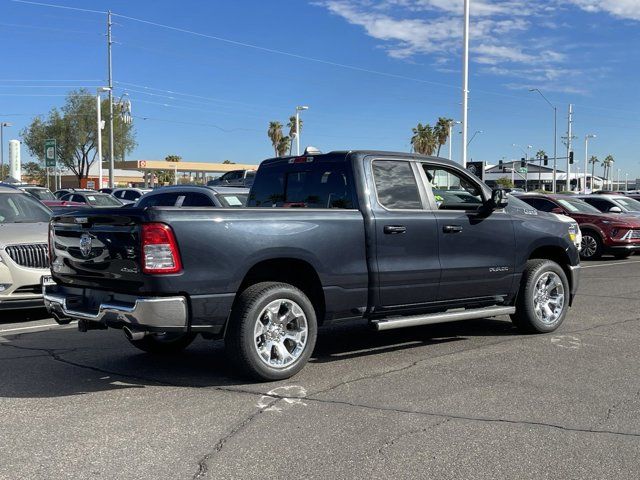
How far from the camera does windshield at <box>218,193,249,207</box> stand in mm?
10305

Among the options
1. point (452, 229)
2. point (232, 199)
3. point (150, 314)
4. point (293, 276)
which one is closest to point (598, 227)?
point (232, 199)

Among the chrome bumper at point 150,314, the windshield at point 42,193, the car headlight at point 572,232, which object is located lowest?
the chrome bumper at point 150,314

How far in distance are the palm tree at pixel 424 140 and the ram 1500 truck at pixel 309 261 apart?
72.7 meters

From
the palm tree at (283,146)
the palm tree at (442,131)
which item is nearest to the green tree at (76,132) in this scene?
the palm tree at (283,146)

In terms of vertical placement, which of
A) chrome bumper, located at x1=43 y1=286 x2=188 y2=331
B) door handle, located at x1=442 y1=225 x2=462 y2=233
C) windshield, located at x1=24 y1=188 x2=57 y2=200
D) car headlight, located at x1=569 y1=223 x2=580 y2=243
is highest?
windshield, located at x1=24 y1=188 x2=57 y2=200

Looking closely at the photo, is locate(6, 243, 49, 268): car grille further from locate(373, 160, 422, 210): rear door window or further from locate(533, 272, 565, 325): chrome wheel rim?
locate(533, 272, 565, 325): chrome wheel rim

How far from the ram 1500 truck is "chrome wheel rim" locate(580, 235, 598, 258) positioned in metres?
10.6

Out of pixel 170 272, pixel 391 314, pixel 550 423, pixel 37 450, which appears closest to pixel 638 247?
Answer: pixel 391 314

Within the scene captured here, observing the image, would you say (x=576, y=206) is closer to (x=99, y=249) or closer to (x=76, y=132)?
(x=99, y=249)

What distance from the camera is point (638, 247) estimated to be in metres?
17.3

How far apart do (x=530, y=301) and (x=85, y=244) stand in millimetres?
4727

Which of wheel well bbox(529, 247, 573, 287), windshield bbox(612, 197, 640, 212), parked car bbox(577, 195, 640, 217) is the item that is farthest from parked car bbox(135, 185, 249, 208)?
windshield bbox(612, 197, 640, 212)

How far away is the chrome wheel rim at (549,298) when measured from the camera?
7699 mm

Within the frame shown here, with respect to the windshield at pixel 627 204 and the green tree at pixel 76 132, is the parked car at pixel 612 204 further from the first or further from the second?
the green tree at pixel 76 132
